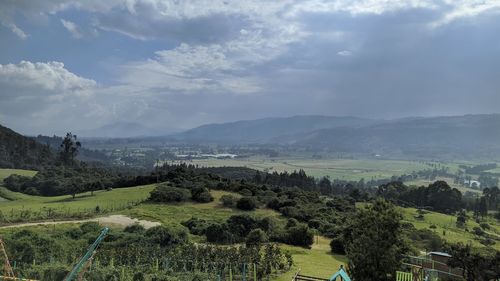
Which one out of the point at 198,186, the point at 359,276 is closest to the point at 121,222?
the point at 198,186

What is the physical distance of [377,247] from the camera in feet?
77.2

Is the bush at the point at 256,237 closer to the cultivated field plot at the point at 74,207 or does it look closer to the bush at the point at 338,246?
the bush at the point at 338,246

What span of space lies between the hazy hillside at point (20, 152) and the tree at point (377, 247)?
13783 cm

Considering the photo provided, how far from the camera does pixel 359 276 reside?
2355 centimetres

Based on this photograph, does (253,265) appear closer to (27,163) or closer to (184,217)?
(184,217)

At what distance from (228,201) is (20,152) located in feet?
389

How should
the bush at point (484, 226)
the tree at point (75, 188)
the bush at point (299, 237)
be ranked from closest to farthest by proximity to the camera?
1. the bush at point (299, 237)
2. the bush at point (484, 226)
3. the tree at point (75, 188)

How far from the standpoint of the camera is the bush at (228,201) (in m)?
62.3

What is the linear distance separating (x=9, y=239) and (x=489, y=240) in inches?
2466

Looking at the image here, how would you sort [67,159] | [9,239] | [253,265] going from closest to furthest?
[253,265], [9,239], [67,159]

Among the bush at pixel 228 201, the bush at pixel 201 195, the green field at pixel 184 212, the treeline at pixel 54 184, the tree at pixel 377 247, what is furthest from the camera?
the treeline at pixel 54 184

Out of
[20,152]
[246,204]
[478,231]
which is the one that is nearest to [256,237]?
[246,204]

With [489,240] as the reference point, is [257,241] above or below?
above

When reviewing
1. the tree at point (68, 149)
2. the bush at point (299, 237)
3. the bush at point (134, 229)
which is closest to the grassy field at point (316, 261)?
the bush at point (299, 237)
